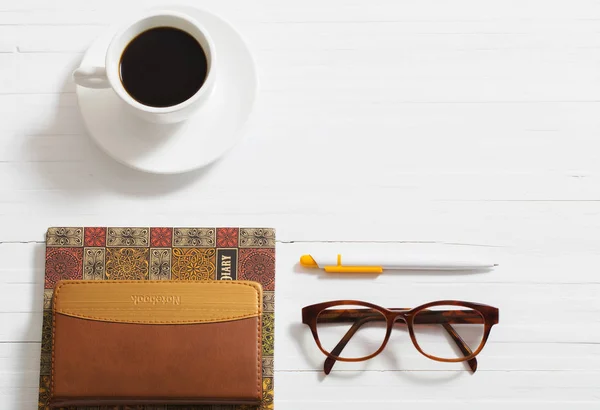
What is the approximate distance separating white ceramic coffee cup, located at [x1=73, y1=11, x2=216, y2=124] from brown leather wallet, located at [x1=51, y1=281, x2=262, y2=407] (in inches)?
7.1

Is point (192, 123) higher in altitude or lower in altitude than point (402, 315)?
higher

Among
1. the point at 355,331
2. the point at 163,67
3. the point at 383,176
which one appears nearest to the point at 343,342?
the point at 355,331

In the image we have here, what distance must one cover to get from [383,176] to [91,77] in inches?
12.0

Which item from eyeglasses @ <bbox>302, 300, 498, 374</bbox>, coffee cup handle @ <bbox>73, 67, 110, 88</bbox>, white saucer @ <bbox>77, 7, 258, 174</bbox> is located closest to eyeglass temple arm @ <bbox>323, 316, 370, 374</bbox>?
eyeglasses @ <bbox>302, 300, 498, 374</bbox>

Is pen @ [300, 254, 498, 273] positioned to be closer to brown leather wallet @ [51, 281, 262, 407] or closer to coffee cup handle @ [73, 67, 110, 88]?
brown leather wallet @ [51, 281, 262, 407]

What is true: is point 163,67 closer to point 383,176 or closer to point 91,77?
point 91,77

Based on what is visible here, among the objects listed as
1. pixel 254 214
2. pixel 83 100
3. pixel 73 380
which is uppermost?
pixel 83 100

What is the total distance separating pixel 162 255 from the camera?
635 millimetres

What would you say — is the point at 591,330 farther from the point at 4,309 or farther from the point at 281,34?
the point at 4,309

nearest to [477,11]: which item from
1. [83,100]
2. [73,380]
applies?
[83,100]

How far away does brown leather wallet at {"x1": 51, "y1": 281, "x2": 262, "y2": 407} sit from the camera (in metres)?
0.60

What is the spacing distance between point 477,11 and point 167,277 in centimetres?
44

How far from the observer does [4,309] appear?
64cm

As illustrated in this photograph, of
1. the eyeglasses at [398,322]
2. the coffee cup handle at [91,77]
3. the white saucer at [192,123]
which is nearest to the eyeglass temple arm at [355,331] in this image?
the eyeglasses at [398,322]
